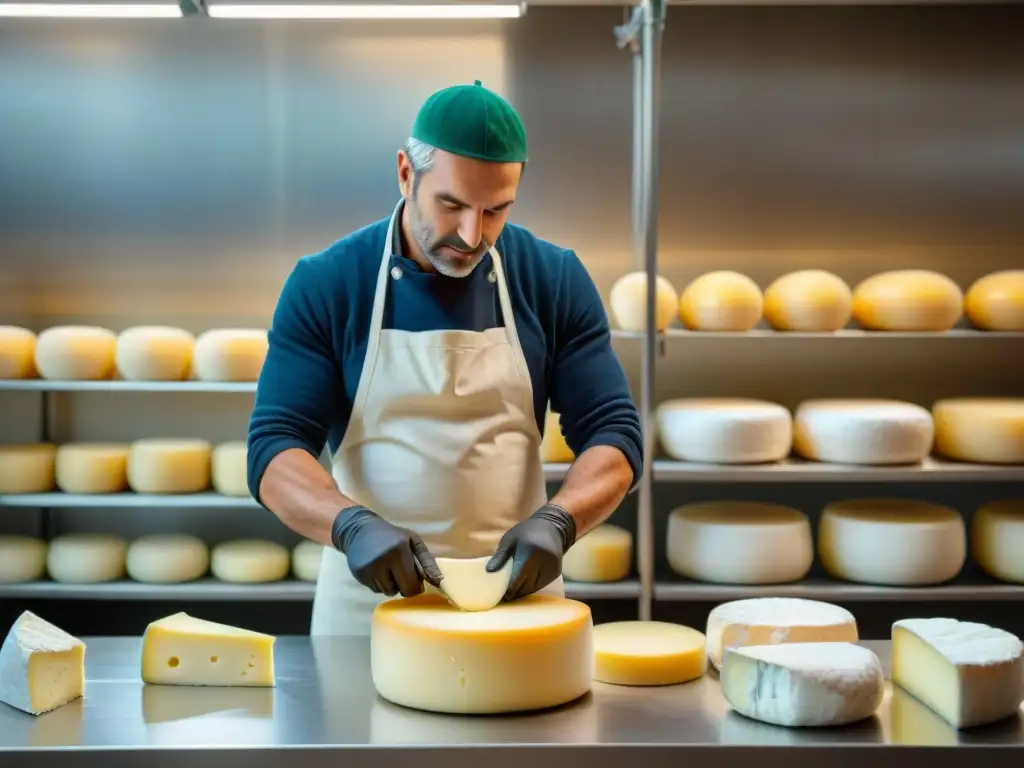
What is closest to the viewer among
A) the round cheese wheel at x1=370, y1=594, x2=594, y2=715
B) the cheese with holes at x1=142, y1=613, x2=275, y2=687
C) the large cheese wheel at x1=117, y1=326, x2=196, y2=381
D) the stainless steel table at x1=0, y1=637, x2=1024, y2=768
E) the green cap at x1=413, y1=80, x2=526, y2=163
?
the stainless steel table at x1=0, y1=637, x2=1024, y2=768

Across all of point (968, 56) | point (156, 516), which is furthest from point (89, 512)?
point (968, 56)

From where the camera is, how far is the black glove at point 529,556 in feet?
5.05

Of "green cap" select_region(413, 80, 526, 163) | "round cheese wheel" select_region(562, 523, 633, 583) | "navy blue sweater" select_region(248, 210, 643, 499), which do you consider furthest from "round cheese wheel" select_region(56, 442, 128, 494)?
"green cap" select_region(413, 80, 526, 163)

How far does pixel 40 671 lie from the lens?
1404 millimetres

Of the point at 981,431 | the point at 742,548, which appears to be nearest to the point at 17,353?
the point at 742,548

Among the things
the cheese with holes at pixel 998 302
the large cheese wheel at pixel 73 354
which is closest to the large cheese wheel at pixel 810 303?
the cheese with holes at pixel 998 302

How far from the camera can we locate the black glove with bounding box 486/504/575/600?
5.05 feet

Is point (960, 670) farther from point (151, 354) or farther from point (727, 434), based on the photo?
point (151, 354)

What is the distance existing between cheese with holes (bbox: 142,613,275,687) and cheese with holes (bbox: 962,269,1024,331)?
2.51 meters

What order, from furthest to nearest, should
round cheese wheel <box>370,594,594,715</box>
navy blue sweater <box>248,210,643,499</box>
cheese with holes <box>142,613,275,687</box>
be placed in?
navy blue sweater <box>248,210,643,499</box>
cheese with holes <box>142,613,275,687</box>
round cheese wheel <box>370,594,594,715</box>

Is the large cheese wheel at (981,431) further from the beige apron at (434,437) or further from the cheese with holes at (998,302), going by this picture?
the beige apron at (434,437)

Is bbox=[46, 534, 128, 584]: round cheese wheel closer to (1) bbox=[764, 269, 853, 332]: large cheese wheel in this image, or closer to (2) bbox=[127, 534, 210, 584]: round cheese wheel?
(2) bbox=[127, 534, 210, 584]: round cheese wheel

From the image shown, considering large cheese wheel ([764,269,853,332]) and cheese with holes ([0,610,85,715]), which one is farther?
large cheese wheel ([764,269,853,332])

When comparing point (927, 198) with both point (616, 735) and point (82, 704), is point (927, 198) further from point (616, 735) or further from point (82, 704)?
point (82, 704)
